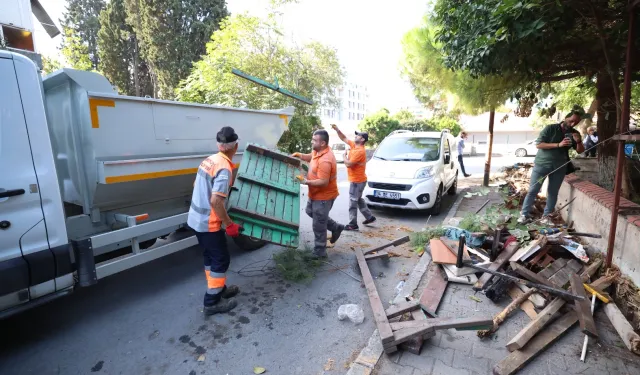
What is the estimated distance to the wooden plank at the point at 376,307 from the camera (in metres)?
2.57

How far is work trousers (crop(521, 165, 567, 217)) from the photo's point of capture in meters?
4.82

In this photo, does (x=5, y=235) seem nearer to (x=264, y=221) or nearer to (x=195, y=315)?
(x=195, y=315)

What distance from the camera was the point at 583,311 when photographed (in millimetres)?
2738

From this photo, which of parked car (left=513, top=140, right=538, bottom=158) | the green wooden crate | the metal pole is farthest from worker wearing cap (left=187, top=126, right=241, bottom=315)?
parked car (left=513, top=140, right=538, bottom=158)

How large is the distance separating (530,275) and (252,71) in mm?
12091

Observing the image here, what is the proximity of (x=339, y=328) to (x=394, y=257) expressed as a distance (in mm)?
1834

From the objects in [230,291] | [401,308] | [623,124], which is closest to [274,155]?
[230,291]

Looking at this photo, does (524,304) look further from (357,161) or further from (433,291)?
(357,161)

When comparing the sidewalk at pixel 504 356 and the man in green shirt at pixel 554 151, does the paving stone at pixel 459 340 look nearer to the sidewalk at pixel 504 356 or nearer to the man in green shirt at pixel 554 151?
the sidewalk at pixel 504 356

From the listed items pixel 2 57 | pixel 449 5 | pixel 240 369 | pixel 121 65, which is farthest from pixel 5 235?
pixel 121 65

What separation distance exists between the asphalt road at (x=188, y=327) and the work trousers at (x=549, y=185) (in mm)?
2343

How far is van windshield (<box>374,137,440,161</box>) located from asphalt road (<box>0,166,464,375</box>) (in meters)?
3.21

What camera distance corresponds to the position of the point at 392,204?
6480 mm

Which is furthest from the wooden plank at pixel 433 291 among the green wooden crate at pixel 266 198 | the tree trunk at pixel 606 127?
the tree trunk at pixel 606 127
